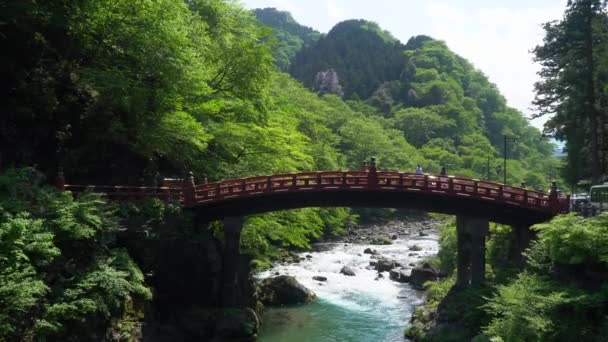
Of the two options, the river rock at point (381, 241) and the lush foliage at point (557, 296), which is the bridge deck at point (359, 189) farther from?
the river rock at point (381, 241)

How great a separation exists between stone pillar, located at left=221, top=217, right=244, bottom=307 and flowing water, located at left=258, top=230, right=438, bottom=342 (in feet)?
8.26

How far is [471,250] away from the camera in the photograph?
87.4ft

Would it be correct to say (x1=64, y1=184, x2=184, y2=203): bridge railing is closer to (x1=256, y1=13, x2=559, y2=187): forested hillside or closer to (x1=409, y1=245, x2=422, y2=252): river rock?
(x1=409, y1=245, x2=422, y2=252): river rock

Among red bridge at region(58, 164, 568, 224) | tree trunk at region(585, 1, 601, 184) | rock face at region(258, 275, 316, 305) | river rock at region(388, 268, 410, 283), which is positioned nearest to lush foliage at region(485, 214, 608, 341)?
red bridge at region(58, 164, 568, 224)

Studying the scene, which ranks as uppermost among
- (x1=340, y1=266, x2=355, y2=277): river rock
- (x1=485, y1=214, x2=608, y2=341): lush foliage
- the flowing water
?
(x1=485, y1=214, x2=608, y2=341): lush foliage

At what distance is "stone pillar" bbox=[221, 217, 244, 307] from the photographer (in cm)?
2622

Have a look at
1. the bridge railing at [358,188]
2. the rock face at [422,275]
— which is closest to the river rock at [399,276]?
the rock face at [422,275]

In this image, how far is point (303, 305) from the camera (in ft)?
104

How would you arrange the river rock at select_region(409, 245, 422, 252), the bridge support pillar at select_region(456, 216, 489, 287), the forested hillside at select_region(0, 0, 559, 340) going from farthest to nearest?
1. the river rock at select_region(409, 245, 422, 252)
2. the bridge support pillar at select_region(456, 216, 489, 287)
3. the forested hillside at select_region(0, 0, 559, 340)

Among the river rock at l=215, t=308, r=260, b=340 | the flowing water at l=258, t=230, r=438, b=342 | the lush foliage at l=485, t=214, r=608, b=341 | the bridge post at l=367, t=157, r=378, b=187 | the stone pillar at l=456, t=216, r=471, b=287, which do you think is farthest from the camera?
the stone pillar at l=456, t=216, r=471, b=287

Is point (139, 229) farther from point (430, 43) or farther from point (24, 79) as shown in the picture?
point (430, 43)

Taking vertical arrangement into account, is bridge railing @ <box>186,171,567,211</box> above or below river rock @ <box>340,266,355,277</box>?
above

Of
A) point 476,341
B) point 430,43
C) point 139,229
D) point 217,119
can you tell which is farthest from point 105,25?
point 430,43

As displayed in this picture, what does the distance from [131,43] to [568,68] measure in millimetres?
25141
